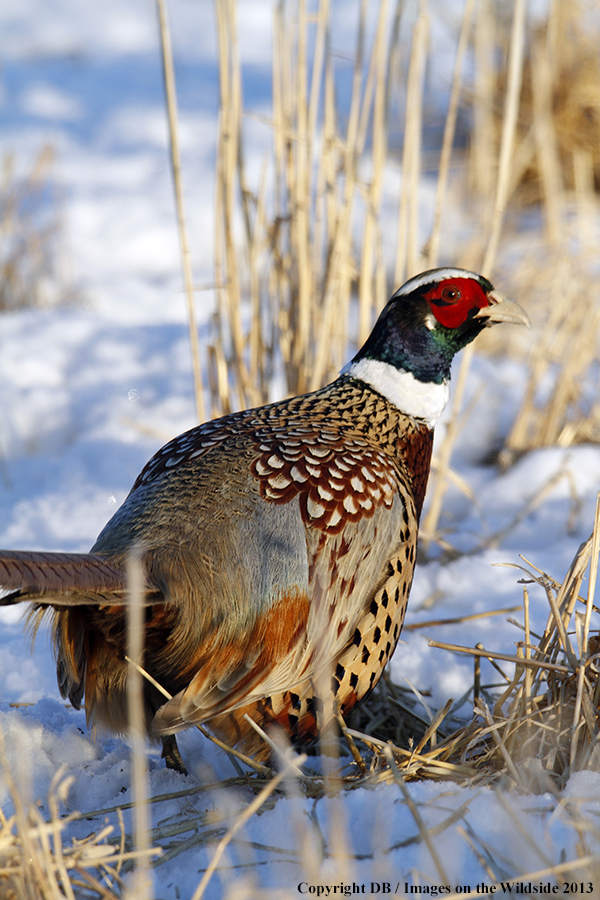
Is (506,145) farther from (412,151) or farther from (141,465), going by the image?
(141,465)

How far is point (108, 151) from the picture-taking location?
709 cm

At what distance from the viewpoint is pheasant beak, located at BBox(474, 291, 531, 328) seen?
211cm

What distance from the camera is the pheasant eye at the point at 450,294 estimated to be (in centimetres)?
207

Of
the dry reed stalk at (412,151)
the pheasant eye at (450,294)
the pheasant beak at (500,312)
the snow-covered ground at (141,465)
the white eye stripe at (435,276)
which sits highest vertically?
the dry reed stalk at (412,151)

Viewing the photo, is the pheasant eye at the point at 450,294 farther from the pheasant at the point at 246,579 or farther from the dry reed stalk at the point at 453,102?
the dry reed stalk at the point at 453,102

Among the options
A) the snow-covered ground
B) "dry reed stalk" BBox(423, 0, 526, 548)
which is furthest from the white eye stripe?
the snow-covered ground

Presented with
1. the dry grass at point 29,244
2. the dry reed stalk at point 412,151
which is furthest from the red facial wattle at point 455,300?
the dry grass at point 29,244

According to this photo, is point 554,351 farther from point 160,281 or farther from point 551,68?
point 551,68

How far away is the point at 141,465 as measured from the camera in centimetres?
329

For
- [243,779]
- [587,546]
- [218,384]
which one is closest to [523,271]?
[218,384]

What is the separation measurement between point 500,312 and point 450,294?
0.14 m

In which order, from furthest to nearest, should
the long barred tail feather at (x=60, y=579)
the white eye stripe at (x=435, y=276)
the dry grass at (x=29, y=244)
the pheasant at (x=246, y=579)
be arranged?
the dry grass at (x=29, y=244), the white eye stripe at (x=435, y=276), the pheasant at (x=246, y=579), the long barred tail feather at (x=60, y=579)

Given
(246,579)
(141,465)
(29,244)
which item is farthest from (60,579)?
(29,244)

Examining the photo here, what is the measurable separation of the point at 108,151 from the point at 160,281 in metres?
2.20
